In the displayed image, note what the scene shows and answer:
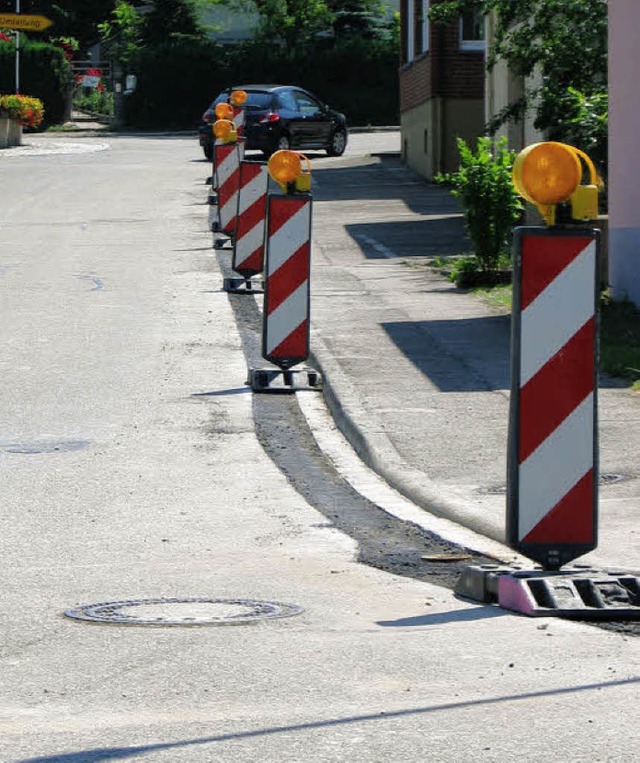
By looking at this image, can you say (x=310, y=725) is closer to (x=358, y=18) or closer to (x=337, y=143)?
(x=337, y=143)

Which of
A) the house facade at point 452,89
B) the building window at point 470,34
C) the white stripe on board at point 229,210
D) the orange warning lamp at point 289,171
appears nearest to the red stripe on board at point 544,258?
the orange warning lamp at point 289,171

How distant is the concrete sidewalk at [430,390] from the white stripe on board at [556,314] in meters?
0.95

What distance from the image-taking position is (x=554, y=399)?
6465 millimetres

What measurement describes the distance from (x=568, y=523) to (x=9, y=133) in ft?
135

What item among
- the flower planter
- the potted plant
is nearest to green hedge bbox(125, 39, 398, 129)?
the potted plant

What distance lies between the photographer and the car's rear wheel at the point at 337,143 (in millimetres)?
41062

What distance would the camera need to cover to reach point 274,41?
58.4 meters

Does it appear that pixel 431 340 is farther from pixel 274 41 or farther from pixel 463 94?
pixel 274 41

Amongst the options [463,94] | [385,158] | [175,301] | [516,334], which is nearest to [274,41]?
[385,158]

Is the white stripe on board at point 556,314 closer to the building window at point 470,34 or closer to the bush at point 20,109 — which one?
the building window at point 470,34

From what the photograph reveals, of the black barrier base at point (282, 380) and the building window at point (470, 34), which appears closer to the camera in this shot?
the black barrier base at point (282, 380)

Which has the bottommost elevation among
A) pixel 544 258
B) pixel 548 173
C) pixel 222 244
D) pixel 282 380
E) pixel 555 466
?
pixel 222 244

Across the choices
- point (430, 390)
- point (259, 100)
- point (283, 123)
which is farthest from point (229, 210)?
point (259, 100)

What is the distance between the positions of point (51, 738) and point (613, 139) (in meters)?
11.7
